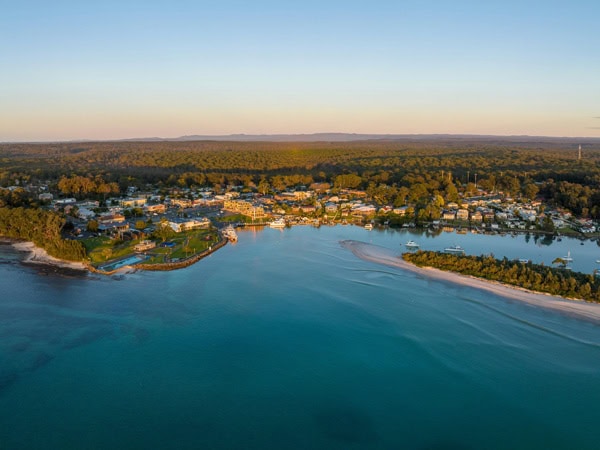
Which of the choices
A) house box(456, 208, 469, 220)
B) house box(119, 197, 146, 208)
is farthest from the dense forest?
house box(119, 197, 146, 208)

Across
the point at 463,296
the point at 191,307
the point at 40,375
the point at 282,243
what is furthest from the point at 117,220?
the point at 463,296

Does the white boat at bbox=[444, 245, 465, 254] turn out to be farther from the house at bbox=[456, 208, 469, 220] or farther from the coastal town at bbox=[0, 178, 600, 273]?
the house at bbox=[456, 208, 469, 220]

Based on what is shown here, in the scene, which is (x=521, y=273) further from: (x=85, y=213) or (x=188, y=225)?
(x=85, y=213)

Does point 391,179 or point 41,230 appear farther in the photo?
point 391,179

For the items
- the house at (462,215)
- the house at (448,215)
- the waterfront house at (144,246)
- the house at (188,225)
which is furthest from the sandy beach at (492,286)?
the house at (462,215)

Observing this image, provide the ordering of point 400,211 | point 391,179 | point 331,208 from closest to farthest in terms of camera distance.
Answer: point 400,211 → point 331,208 → point 391,179

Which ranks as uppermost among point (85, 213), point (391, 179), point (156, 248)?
point (391, 179)

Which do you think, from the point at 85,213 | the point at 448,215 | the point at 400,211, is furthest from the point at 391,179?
the point at 85,213

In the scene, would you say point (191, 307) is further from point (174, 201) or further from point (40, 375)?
point (174, 201)
